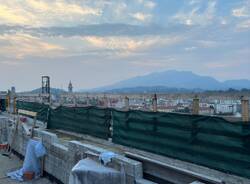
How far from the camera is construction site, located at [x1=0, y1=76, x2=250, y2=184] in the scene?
7.29 meters

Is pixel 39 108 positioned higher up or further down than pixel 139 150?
higher up

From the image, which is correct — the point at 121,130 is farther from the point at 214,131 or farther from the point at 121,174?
the point at 214,131

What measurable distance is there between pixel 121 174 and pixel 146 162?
0.65 meters

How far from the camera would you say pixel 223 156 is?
7.48m

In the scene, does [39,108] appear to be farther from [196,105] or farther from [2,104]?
[196,105]

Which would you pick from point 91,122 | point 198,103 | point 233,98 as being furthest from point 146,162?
point 91,122

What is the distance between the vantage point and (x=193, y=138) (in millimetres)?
8297

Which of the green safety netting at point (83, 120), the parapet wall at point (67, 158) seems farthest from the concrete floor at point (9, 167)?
the green safety netting at point (83, 120)

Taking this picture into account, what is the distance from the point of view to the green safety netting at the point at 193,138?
281 inches

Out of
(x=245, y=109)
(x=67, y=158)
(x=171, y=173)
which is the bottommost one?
(x=67, y=158)

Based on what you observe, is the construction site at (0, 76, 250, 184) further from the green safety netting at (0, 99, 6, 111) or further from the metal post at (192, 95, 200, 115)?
the green safety netting at (0, 99, 6, 111)

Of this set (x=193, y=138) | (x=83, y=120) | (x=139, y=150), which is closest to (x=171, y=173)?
(x=193, y=138)

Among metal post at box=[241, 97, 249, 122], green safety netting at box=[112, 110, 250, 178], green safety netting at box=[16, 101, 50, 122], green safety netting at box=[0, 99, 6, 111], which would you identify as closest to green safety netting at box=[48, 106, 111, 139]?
green safety netting at box=[16, 101, 50, 122]

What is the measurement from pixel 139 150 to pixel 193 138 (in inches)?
93.0
